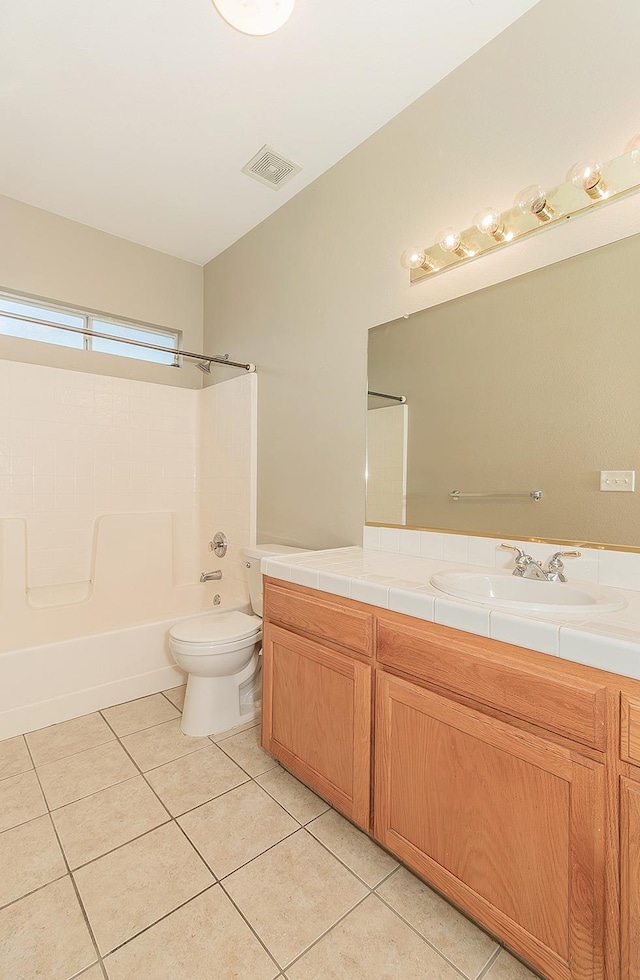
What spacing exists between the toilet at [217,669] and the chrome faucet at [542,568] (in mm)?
1052

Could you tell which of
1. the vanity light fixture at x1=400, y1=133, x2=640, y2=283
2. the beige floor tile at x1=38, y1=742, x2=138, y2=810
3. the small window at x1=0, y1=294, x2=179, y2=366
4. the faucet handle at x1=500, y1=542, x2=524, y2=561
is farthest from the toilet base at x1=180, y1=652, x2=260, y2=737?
the vanity light fixture at x1=400, y1=133, x2=640, y2=283

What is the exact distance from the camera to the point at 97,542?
107 inches

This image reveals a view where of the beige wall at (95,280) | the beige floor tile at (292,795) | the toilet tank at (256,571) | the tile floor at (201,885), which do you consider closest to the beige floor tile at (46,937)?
the tile floor at (201,885)

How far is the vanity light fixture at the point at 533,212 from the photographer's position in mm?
1274

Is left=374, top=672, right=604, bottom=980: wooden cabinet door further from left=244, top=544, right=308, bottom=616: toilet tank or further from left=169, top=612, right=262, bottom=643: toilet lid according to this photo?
left=244, top=544, right=308, bottom=616: toilet tank

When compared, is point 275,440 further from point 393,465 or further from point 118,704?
point 118,704

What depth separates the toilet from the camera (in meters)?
1.93

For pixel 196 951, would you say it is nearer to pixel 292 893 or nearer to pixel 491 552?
pixel 292 893

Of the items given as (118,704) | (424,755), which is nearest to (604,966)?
(424,755)

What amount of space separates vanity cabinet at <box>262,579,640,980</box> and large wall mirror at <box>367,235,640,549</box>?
1.85 feet

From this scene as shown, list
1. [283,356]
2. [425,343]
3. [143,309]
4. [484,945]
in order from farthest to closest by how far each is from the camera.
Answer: [143,309]
[283,356]
[425,343]
[484,945]

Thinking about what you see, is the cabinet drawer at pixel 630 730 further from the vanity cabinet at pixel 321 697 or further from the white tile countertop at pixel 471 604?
the vanity cabinet at pixel 321 697

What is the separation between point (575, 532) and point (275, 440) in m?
1.61

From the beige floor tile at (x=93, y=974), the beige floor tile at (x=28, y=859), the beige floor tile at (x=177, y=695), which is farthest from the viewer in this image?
the beige floor tile at (x=177, y=695)
